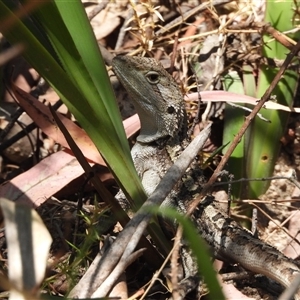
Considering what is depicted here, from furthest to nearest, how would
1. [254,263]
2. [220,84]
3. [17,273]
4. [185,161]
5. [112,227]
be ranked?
[220,84] → [112,227] → [254,263] → [185,161] → [17,273]

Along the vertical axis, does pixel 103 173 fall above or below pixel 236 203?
above

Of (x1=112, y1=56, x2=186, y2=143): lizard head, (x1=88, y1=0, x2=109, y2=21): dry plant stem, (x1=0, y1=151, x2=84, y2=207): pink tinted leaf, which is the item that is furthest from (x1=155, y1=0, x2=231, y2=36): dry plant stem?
(x1=0, y1=151, x2=84, y2=207): pink tinted leaf

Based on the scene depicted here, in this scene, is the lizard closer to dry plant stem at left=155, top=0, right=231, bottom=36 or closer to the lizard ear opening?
the lizard ear opening

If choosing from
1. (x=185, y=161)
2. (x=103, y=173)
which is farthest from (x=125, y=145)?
(x=103, y=173)

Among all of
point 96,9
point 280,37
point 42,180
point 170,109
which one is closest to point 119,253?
point 42,180

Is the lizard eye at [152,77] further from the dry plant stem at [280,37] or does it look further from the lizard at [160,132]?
the dry plant stem at [280,37]

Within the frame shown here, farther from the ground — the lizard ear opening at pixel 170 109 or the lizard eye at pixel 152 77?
the lizard eye at pixel 152 77

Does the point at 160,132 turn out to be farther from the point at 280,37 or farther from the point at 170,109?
the point at 280,37

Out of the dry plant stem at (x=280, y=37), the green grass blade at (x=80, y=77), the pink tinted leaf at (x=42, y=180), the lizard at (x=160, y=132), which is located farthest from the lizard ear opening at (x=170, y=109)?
the green grass blade at (x=80, y=77)

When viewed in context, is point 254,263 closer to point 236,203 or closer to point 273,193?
point 236,203
